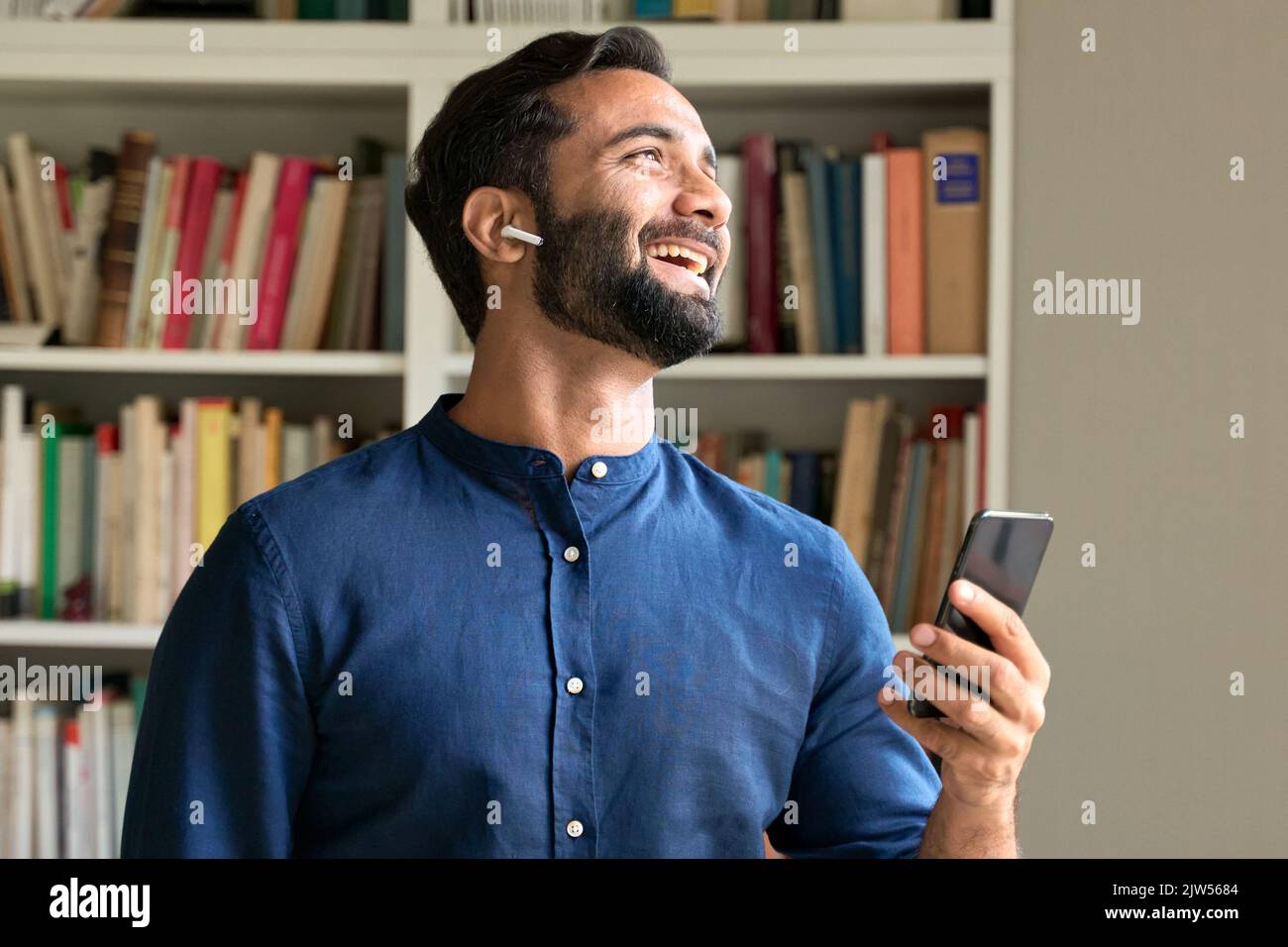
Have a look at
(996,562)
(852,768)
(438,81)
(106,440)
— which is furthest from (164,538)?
(996,562)

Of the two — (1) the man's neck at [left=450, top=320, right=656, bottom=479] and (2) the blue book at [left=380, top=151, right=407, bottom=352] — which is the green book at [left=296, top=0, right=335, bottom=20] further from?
(1) the man's neck at [left=450, top=320, right=656, bottom=479]

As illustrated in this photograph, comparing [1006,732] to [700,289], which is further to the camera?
[700,289]

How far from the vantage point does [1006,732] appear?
38.9 inches

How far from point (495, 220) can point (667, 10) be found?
89 cm

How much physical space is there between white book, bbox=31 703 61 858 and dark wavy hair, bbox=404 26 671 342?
1.13 m

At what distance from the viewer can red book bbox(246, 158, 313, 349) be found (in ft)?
6.63

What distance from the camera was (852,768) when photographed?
115 centimetres

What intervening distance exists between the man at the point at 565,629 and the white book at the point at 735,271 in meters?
0.77

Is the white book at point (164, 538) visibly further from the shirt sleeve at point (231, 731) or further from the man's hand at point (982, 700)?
the man's hand at point (982, 700)

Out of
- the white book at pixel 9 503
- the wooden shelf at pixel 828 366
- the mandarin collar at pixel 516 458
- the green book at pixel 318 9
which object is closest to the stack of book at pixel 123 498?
the white book at pixel 9 503

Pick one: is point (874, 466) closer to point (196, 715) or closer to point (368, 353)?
point (368, 353)
